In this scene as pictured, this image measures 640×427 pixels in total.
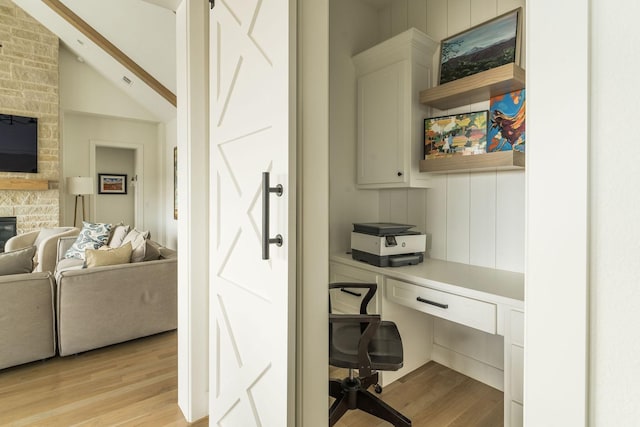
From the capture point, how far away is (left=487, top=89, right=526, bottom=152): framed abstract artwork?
189cm

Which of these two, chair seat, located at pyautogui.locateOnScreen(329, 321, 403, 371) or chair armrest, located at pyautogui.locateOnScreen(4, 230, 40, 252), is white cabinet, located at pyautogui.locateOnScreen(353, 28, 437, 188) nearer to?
chair seat, located at pyautogui.locateOnScreen(329, 321, 403, 371)

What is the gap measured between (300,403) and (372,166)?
5.71ft

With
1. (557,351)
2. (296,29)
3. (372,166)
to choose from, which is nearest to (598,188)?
(557,351)

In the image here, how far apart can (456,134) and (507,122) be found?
29cm

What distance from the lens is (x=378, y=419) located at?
1851 millimetres

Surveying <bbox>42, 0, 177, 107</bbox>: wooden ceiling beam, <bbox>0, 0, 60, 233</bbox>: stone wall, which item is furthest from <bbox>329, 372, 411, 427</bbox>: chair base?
<bbox>0, 0, 60, 233</bbox>: stone wall

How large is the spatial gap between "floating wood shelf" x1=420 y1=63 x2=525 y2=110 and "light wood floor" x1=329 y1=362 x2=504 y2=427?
1.79 m

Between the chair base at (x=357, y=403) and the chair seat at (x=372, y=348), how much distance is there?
0.25m

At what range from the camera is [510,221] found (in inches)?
79.3

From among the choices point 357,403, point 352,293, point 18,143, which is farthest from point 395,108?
point 18,143

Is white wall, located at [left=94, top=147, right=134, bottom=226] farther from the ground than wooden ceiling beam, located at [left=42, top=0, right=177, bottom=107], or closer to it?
closer to it

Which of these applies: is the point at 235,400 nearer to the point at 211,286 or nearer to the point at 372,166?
the point at 211,286

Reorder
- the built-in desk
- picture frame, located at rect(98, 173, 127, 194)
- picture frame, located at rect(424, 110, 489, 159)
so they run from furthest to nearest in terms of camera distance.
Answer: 1. picture frame, located at rect(98, 173, 127, 194)
2. picture frame, located at rect(424, 110, 489, 159)
3. the built-in desk

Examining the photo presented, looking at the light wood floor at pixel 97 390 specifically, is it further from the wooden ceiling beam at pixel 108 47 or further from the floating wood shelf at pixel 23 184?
the wooden ceiling beam at pixel 108 47
